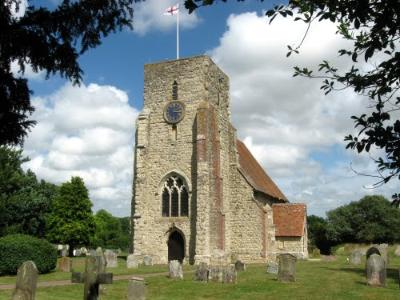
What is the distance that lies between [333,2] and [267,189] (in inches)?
1281

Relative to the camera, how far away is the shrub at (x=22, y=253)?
71.4 ft

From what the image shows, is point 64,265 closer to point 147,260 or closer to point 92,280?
point 147,260

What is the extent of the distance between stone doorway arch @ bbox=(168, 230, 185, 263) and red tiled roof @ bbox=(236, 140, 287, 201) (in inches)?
240

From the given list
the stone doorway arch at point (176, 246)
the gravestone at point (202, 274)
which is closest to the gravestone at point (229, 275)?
the gravestone at point (202, 274)

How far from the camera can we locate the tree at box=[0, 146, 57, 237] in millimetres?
35159

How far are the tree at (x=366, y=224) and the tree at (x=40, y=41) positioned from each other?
2133 inches

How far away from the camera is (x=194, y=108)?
30.9 metres

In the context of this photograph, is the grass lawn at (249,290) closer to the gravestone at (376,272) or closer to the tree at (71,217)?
the gravestone at (376,272)

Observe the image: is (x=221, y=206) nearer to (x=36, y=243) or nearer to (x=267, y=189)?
(x=267, y=189)

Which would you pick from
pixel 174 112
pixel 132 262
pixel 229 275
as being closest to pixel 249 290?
pixel 229 275

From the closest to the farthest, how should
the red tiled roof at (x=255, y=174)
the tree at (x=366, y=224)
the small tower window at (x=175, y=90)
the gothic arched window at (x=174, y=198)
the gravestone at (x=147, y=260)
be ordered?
the gravestone at (x=147, y=260)
the gothic arched window at (x=174, y=198)
the small tower window at (x=175, y=90)
the red tiled roof at (x=255, y=174)
the tree at (x=366, y=224)

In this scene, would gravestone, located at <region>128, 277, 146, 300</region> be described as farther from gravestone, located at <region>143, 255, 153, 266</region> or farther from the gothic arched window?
the gothic arched window

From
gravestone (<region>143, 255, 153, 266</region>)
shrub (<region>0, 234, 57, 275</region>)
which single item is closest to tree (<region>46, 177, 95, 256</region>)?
gravestone (<region>143, 255, 153, 266</region>)

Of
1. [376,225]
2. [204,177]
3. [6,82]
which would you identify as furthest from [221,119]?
[376,225]
